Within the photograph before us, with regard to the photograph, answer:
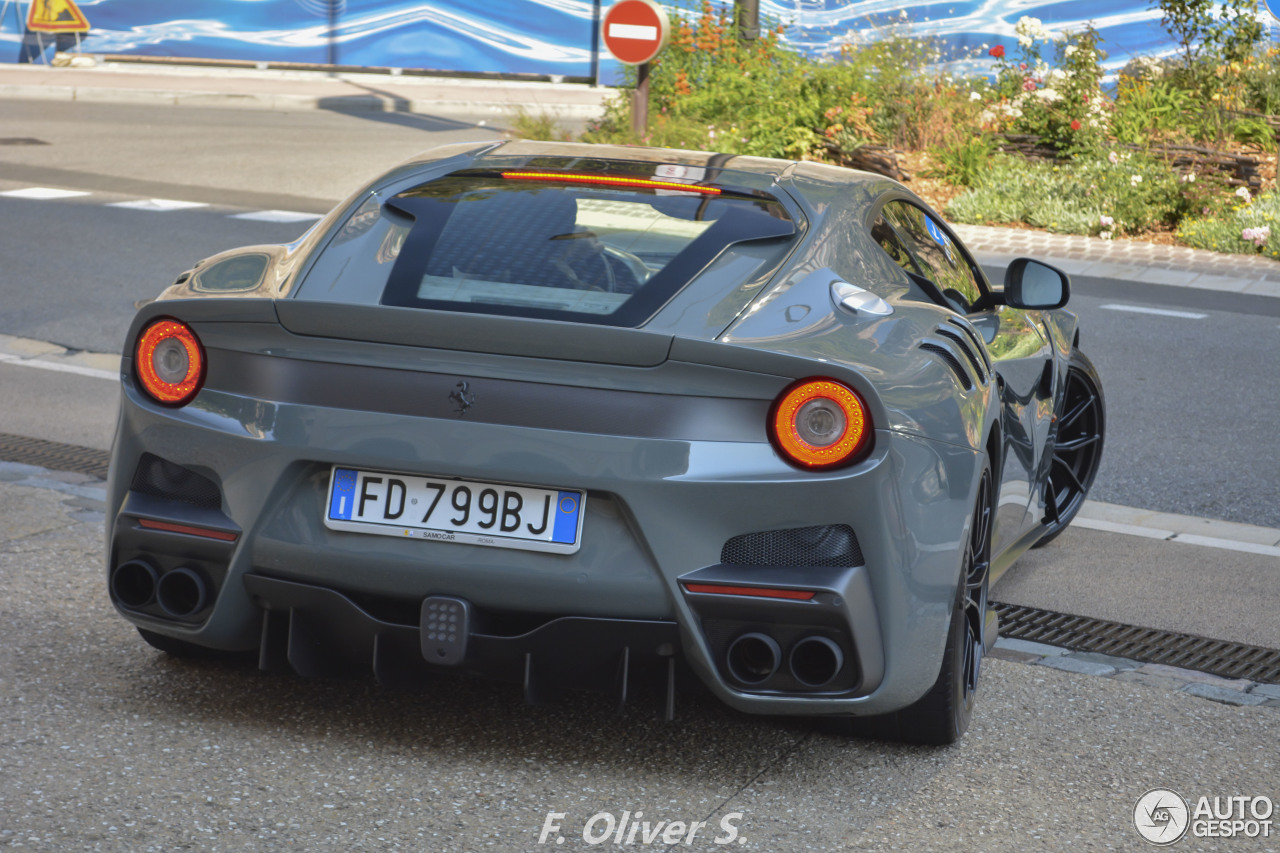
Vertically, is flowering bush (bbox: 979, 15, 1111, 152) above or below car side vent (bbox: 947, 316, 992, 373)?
below

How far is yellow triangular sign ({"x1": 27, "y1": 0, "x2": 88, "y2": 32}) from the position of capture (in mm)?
30344

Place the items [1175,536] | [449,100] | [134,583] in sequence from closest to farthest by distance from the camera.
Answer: [134,583] → [1175,536] → [449,100]

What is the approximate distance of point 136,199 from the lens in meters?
14.2

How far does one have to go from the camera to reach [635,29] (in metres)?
14.1

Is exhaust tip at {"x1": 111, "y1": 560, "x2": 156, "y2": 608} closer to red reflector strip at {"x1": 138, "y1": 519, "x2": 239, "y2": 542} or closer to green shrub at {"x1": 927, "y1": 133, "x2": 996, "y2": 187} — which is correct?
red reflector strip at {"x1": 138, "y1": 519, "x2": 239, "y2": 542}

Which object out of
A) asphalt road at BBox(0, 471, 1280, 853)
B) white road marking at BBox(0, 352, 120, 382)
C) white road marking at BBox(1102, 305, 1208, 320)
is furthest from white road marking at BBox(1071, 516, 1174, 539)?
white road marking at BBox(1102, 305, 1208, 320)

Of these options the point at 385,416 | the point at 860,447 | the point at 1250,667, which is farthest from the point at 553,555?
the point at 1250,667

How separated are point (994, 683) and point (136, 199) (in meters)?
12.0

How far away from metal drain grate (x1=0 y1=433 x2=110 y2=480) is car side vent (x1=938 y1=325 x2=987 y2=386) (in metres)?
3.48

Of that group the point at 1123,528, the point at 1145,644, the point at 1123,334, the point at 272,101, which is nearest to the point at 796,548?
the point at 1145,644

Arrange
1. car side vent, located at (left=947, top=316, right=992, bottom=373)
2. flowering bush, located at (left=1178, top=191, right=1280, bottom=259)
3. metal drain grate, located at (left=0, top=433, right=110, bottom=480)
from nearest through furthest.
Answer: car side vent, located at (left=947, top=316, right=992, bottom=373)
metal drain grate, located at (left=0, top=433, right=110, bottom=480)
flowering bush, located at (left=1178, top=191, right=1280, bottom=259)

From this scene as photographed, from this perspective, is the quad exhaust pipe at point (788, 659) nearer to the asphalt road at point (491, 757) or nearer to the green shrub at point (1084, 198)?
the asphalt road at point (491, 757)

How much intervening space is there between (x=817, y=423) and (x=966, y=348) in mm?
760

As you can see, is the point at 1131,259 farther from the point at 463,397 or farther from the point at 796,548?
the point at 463,397
